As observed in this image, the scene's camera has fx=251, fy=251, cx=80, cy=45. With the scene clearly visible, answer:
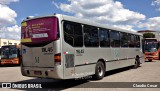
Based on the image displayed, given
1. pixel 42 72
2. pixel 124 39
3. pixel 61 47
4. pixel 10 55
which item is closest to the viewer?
pixel 61 47

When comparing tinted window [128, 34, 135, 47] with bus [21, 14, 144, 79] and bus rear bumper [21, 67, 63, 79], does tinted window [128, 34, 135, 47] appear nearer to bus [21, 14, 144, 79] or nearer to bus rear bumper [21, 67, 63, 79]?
bus [21, 14, 144, 79]

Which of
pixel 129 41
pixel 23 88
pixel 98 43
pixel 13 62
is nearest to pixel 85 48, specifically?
pixel 98 43

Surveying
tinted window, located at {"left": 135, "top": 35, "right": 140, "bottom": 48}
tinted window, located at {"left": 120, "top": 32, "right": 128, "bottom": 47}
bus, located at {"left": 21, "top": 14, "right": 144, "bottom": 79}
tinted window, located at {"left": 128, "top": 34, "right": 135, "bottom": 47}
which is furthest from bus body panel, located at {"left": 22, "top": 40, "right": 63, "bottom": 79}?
tinted window, located at {"left": 135, "top": 35, "right": 140, "bottom": 48}

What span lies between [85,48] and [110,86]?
2147 millimetres

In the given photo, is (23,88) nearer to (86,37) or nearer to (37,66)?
(37,66)

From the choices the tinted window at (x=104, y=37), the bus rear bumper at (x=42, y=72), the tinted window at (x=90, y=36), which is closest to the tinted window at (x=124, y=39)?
the tinted window at (x=104, y=37)

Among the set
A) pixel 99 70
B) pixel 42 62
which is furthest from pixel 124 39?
pixel 42 62

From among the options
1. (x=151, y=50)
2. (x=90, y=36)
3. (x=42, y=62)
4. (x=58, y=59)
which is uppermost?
(x=90, y=36)

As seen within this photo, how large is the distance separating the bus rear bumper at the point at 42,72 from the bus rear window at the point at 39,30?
118 cm

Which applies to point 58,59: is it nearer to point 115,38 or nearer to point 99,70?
point 99,70

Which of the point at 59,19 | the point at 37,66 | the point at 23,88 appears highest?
the point at 59,19

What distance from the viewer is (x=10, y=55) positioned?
2947 cm

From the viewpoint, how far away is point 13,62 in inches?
1147

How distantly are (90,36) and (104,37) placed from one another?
6.12 feet
